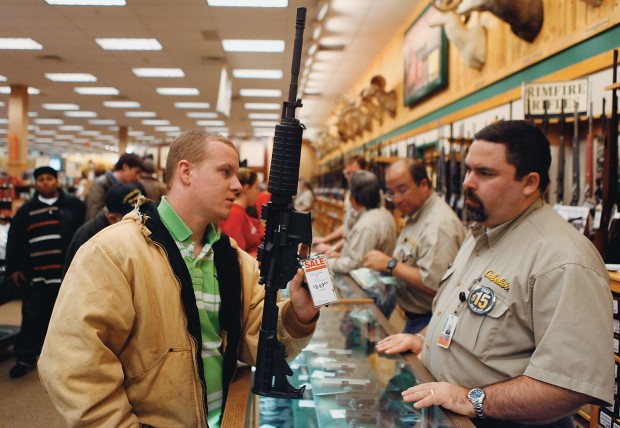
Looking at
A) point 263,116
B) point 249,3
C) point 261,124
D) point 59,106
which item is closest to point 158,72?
point 249,3

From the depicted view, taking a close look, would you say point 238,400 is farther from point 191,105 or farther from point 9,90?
point 191,105

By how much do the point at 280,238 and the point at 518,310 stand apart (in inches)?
29.0

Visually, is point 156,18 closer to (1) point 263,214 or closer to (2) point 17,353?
(2) point 17,353

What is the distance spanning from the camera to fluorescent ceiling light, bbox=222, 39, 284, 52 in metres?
7.75

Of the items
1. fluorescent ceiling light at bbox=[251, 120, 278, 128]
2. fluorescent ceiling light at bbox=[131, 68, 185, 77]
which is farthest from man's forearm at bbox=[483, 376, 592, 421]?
fluorescent ceiling light at bbox=[251, 120, 278, 128]

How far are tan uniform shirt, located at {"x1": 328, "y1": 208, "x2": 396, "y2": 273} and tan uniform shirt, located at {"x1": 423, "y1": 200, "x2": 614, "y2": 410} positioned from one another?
1863mm

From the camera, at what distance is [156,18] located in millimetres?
6406

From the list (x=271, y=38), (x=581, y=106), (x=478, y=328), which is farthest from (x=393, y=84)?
(x=478, y=328)

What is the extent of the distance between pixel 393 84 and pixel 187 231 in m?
7.84

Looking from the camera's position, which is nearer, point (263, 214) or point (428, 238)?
point (263, 214)

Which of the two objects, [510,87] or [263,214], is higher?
[510,87]

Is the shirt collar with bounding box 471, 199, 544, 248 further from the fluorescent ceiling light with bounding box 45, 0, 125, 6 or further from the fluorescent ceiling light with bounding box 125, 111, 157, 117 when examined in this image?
the fluorescent ceiling light with bounding box 125, 111, 157, 117

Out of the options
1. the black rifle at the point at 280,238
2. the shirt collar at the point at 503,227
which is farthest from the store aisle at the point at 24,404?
the shirt collar at the point at 503,227

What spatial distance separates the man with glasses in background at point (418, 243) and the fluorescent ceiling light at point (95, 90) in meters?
9.67
